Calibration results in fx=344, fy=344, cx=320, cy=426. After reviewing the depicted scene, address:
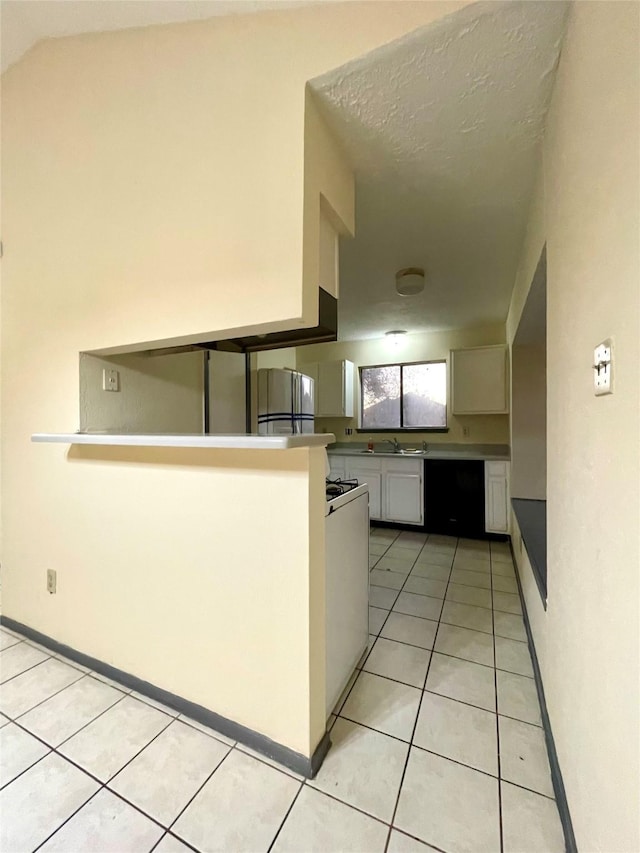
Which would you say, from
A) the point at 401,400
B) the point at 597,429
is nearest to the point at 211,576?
the point at 597,429

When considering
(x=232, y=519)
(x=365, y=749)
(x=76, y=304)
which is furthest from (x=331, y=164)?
(x=365, y=749)

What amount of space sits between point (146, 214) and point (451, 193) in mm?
1438

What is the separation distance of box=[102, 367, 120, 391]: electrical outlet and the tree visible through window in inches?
135

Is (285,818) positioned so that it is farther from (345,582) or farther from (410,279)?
(410,279)

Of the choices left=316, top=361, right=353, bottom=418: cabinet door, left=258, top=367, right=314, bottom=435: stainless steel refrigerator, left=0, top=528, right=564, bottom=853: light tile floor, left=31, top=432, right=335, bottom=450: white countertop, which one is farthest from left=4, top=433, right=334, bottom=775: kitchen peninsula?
left=316, top=361, right=353, bottom=418: cabinet door

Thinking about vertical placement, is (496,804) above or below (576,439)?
below

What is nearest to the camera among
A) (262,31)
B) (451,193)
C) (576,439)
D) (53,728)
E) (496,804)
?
(576,439)

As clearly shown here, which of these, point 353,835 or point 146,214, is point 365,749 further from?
point 146,214

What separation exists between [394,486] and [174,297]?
3197mm

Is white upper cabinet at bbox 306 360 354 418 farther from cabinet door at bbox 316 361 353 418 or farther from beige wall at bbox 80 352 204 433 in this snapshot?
beige wall at bbox 80 352 204 433

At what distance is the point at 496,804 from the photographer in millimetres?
1086

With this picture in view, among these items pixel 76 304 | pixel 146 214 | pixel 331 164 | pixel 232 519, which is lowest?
pixel 232 519

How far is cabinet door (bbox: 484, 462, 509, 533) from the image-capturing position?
349cm

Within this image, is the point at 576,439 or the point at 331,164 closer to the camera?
the point at 576,439
